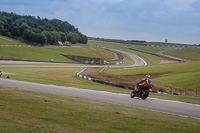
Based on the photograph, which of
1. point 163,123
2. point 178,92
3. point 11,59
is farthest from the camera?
point 11,59

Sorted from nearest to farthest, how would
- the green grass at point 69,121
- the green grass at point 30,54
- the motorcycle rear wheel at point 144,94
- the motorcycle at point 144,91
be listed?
the green grass at point 69,121 < the motorcycle at point 144,91 < the motorcycle rear wheel at point 144,94 < the green grass at point 30,54

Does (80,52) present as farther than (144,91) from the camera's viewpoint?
Yes

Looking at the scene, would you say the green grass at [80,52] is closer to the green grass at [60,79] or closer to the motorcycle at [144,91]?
the green grass at [60,79]

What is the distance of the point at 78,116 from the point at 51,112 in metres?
1.11

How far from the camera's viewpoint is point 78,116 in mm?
10680

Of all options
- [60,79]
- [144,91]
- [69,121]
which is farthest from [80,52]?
[69,121]

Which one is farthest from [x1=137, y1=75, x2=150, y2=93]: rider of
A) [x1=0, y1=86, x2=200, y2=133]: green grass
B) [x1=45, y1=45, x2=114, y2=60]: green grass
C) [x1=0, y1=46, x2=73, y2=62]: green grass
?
[x1=45, y1=45, x2=114, y2=60]: green grass

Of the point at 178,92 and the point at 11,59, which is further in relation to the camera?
the point at 11,59

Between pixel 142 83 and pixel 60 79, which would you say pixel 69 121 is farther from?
pixel 60 79

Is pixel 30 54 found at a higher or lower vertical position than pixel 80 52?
lower

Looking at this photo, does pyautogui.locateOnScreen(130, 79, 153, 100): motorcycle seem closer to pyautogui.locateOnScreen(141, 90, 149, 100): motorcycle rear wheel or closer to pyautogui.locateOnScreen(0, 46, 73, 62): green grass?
pyautogui.locateOnScreen(141, 90, 149, 100): motorcycle rear wheel

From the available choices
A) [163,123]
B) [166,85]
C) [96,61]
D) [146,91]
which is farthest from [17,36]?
[163,123]

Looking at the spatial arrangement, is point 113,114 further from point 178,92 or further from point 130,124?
point 178,92

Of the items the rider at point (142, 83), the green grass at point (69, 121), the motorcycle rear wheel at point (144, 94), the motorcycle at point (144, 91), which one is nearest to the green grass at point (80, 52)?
the motorcycle at point (144, 91)
